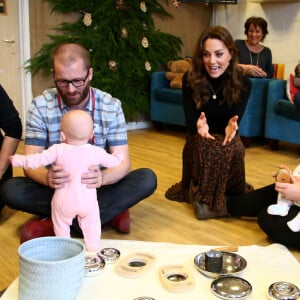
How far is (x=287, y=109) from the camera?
355 centimetres

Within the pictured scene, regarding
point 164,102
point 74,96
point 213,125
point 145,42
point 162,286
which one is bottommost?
point 162,286

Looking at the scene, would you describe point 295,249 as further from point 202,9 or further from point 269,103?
point 202,9

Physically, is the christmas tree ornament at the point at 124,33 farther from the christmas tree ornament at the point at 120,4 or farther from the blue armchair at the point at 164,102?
the blue armchair at the point at 164,102

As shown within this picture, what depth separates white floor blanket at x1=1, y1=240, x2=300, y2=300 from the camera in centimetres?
123

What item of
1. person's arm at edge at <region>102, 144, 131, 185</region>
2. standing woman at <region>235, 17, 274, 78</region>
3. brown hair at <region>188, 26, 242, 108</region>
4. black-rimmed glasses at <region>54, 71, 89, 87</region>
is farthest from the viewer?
standing woman at <region>235, 17, 274, 78</region>

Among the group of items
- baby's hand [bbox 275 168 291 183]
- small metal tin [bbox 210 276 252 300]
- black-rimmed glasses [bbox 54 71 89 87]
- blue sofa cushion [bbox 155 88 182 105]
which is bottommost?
small metal tin [bbox 210 276 252 300]

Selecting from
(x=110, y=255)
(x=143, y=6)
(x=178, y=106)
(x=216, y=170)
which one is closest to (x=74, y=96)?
(x=110, y=255)

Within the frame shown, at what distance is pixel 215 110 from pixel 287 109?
1.38 metres

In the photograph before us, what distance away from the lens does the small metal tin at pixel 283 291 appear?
4.00ft

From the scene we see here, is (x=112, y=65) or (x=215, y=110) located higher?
(x=112, y=65)

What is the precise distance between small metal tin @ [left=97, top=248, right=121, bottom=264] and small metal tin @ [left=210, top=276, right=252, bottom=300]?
31 centimetres

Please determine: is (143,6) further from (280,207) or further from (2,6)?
(280,207)

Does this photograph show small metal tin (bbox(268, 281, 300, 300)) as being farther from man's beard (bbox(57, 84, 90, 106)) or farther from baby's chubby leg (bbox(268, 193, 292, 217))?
man's beard (bbox(57, 84, 90, 106))

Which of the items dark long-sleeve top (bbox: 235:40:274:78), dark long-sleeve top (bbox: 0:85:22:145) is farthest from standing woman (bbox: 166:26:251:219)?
dark long-sleeve top (bbox: 235:40:274:78)
